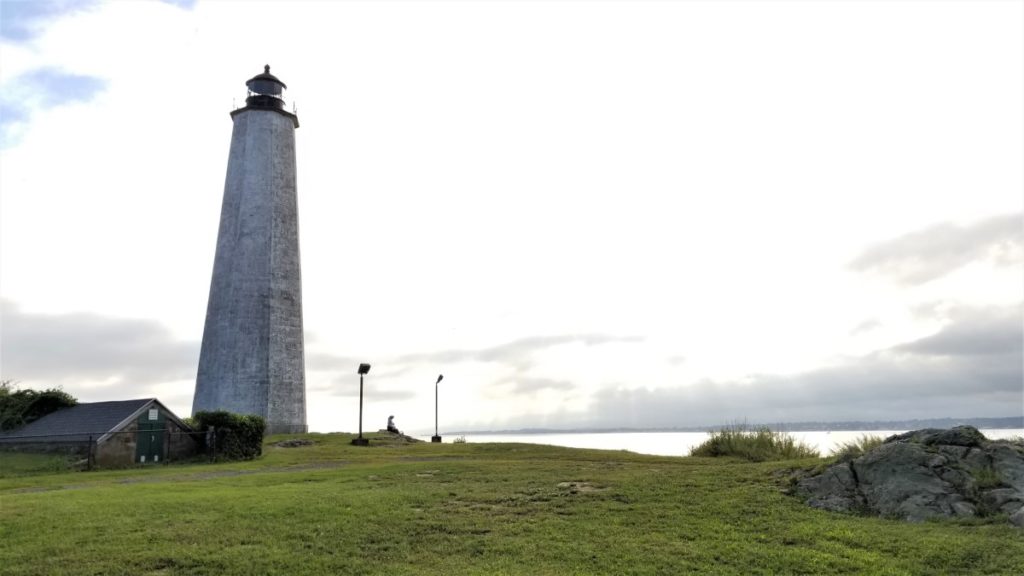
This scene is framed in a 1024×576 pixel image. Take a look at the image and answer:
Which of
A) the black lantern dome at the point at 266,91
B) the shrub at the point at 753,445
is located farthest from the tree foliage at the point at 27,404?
the shrub at the point at 753,445

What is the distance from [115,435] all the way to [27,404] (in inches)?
410

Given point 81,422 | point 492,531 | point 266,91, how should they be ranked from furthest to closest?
point 266,91
point 81,422
point 492,531

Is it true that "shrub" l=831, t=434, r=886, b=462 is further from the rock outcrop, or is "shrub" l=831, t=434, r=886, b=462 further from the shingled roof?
the shingled roof

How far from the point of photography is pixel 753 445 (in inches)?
923

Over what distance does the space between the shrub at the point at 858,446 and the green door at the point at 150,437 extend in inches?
1091

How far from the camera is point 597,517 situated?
13.3 meters

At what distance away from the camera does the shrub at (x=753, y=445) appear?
2248 centimetres

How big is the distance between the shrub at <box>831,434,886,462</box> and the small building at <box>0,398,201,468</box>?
2748 centimetres

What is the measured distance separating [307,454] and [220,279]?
56.5 ft


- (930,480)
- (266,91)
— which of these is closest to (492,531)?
(930,480)

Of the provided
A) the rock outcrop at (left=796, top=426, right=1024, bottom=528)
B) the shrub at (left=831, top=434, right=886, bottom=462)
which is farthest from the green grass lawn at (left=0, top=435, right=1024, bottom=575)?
the shrub at (left=831, top=434, right=886, bottom=462)

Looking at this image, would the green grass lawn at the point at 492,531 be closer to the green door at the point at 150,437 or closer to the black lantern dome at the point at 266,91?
the green door at the point at 150,437

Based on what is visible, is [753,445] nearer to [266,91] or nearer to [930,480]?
[930,480]

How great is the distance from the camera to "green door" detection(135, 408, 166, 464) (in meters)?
31.1
